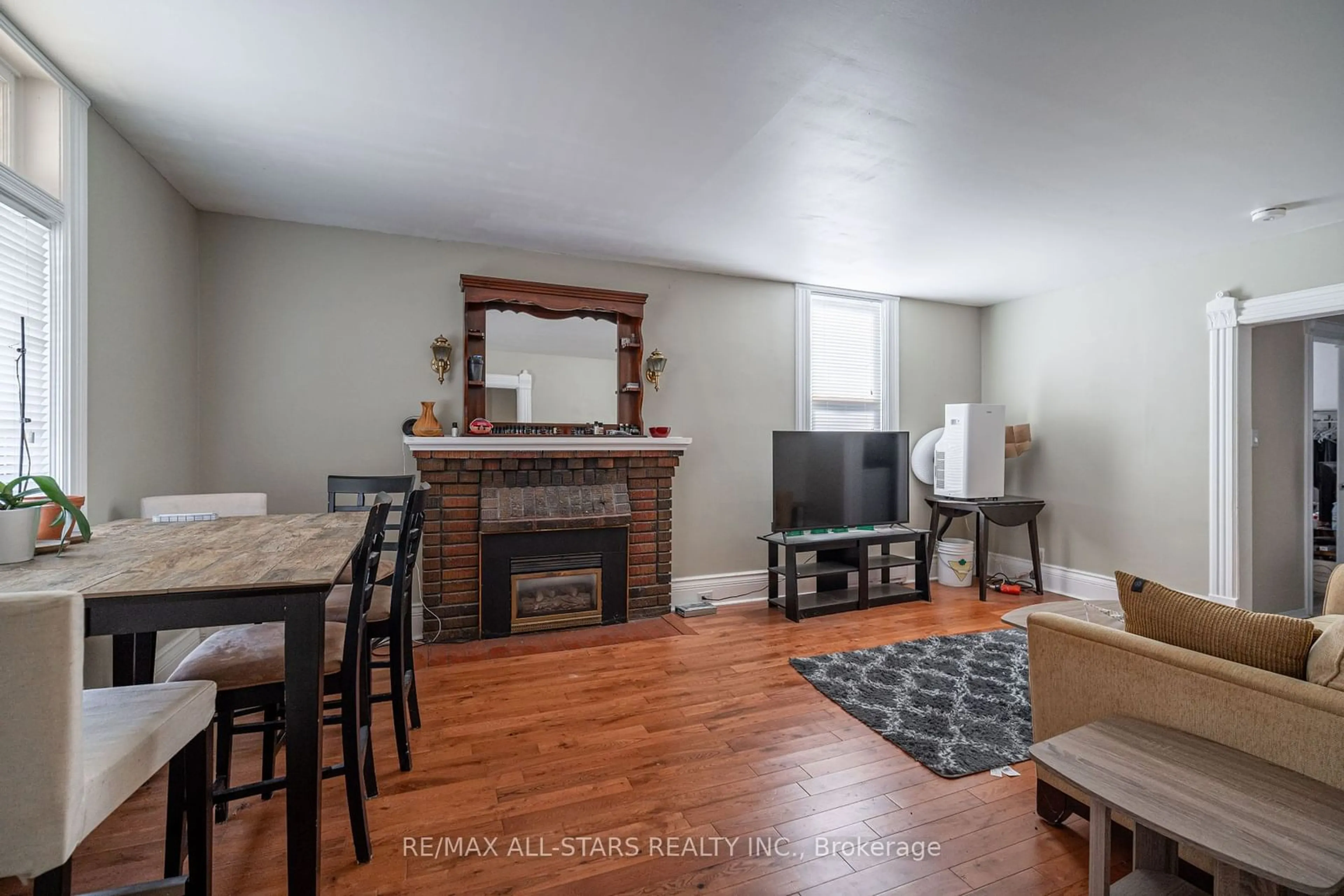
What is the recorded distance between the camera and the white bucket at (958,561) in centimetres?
488

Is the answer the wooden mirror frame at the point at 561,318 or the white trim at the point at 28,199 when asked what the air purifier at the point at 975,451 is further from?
the white trim at the point at 28,199

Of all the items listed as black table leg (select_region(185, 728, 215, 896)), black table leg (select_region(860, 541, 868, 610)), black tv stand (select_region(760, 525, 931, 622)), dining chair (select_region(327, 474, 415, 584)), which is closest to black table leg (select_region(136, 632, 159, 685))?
black table leg (select_region(185, 728, 215, 896))

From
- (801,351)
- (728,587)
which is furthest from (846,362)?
(728,587)

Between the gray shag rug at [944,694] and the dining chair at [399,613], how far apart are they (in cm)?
180

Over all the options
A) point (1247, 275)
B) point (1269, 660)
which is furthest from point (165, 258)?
point (1247, 275)

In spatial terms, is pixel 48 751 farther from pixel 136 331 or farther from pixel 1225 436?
pixel 1225 436

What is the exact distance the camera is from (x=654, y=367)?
4098 mm

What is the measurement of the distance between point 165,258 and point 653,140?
96.0 inches

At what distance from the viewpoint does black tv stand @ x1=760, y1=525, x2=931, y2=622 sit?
408 cm

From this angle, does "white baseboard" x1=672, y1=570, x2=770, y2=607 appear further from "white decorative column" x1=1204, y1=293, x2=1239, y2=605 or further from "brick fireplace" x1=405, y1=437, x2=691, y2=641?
"white decorative column" x1=1204, y1=293, x2=1239, y2=605

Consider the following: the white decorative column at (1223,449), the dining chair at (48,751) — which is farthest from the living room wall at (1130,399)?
the dining chair at (48,751)

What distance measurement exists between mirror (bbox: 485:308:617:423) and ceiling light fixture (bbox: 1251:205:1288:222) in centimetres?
365

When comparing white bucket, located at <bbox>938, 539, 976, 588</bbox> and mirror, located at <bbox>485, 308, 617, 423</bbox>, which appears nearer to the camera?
mirror, located at <bbox>485, 308, 617, 423</bbox>

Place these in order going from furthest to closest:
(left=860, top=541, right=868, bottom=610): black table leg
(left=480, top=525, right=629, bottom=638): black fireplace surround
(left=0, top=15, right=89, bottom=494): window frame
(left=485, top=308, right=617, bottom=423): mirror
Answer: (left=860, top=541, right=868, bottom=610): black table leg, (left=485, top=308, right=617, bottom=423): mirror, (left=480, top=525, right=629, bottom=638): black fireplace surround, (left=0, top=15, right=89, bottom=494): window frame
